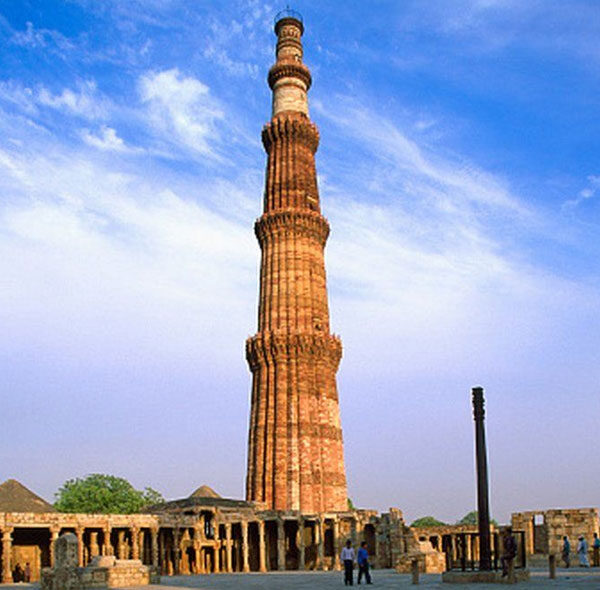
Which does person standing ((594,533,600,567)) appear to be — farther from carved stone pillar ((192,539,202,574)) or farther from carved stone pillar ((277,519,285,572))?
carved stone pillar ((192,539,202,574))

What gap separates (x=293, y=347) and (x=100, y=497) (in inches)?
1110

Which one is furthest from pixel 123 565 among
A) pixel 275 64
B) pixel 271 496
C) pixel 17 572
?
pixel 275 64

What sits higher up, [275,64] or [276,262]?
[275,64]

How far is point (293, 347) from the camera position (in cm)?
4709

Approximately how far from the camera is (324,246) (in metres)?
51.6

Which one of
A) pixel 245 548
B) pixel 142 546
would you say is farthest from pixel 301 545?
pixel 142 546

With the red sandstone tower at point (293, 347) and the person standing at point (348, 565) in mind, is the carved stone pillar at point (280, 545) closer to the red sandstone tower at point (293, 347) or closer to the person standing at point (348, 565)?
the red sandstone tower at point (293, 347)

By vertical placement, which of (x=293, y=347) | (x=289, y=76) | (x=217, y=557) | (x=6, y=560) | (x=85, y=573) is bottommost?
(x=217, y=557)

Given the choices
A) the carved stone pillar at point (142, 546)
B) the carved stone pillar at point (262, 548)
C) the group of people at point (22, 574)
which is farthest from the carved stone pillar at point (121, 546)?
the carved stone pillar at point (262, 548)

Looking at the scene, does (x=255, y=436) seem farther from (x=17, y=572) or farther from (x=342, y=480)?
(x=17, y=572)

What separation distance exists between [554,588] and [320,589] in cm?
562

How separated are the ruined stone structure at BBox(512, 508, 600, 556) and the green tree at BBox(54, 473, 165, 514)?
133 ft

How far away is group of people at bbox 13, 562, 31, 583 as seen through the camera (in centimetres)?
3547

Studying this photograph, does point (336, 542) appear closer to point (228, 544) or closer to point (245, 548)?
point (245, 548)
